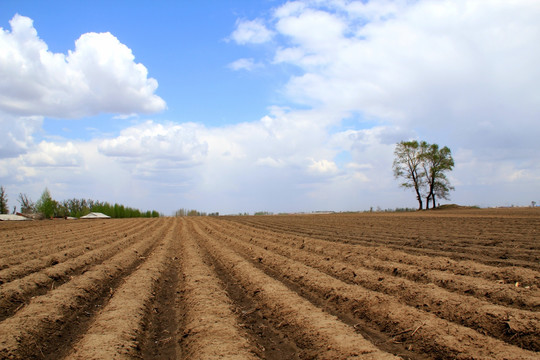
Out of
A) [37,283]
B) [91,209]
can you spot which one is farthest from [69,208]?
[37,283]

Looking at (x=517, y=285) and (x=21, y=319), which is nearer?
(x=21, y=319)

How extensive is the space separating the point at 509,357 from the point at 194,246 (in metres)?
13.3

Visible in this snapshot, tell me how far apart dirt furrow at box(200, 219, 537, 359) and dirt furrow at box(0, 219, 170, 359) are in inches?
174

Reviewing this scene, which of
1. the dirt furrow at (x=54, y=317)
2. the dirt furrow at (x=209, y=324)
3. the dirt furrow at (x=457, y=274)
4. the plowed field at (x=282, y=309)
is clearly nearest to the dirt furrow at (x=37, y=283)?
the plowed field at (x=282, y=309)

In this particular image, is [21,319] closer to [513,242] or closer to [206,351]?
[206,351]

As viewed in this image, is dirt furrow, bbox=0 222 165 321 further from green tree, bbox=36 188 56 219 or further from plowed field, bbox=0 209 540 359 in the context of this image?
green tree, bbox=36 188 56 219

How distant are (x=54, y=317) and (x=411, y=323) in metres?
5.58

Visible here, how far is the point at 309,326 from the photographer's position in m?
5.33

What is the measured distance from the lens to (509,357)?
13.1 ft

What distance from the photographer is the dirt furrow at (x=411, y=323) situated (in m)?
4.29

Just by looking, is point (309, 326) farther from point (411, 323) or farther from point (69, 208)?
point (69, 208)

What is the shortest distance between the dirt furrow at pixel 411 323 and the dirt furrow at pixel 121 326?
134 inches

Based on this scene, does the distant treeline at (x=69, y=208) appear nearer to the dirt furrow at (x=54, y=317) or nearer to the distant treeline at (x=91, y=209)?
the distant treeline at (x=91, y=209)

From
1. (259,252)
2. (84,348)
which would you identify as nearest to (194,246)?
(259,252)
